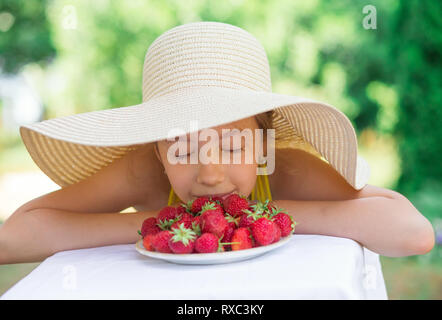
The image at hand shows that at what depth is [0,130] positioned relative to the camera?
25.5ft

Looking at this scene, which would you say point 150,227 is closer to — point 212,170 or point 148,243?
point 148,243

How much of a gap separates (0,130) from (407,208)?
811cm

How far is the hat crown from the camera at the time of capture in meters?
1.03

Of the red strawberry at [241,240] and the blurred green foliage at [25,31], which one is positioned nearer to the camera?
the red strawberry at [241,240]

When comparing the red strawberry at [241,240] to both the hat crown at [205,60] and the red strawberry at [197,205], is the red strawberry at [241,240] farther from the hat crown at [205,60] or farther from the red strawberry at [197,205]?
the hat crown at [205,60]

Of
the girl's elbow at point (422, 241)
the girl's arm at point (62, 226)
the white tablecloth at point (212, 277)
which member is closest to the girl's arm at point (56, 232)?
the girl's arm at point (62, 226)

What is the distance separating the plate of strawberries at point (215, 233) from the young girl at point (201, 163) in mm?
113

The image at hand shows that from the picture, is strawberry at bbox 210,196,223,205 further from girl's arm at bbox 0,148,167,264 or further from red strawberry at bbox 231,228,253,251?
girl's arm at bbox 0,148,167,264

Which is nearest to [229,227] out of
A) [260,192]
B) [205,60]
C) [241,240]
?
[241,240]

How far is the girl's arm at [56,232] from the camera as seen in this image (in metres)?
1.09

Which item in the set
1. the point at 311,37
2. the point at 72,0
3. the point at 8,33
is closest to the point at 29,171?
the point at 8,33

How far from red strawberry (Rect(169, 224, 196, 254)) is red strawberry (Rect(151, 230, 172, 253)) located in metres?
0.01

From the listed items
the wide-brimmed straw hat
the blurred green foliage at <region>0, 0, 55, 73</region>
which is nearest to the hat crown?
the wide-brimmed straw hat

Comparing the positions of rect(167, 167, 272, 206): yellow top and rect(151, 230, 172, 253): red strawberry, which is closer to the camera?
rect(151, 230, 172, 253): red strawberry
